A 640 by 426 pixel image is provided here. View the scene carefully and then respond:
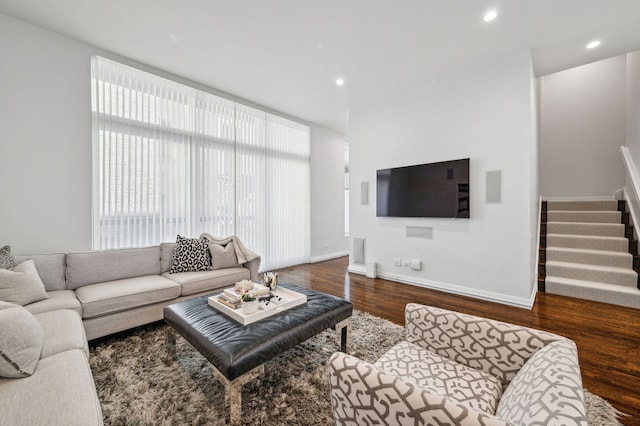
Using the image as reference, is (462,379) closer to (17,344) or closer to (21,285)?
(17,344)

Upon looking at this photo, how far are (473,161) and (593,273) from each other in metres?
2.20

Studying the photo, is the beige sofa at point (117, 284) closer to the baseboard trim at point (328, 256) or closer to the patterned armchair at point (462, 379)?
the patterned armchair at point (462, 379)

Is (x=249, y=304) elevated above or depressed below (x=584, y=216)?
below

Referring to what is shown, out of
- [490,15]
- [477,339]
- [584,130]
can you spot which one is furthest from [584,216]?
[477,339]

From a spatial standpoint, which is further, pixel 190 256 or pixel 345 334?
pixel 190 256

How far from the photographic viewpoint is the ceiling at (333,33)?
2.43 m

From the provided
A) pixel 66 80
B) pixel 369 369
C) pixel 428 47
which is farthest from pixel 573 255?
pixel 66 80

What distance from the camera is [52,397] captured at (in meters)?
1.06

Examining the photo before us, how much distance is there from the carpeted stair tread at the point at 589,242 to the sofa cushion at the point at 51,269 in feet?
21.2

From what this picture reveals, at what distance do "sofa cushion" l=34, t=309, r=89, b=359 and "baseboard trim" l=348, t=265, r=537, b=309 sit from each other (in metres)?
3.80

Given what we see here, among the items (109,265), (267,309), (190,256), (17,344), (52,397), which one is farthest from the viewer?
(190,256)

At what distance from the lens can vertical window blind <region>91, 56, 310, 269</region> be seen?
124 inches

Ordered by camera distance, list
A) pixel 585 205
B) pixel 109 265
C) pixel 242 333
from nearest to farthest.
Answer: pixel 242 333, pixel 109 265, pixel 585 205

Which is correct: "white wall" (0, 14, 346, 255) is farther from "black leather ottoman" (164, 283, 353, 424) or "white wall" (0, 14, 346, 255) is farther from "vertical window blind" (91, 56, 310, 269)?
"black leather ottoman" (164, 283, 353, 424)
